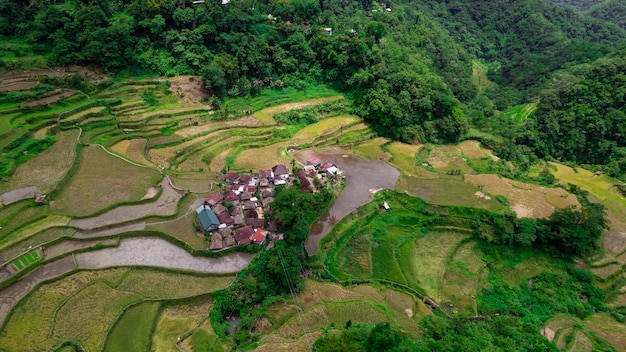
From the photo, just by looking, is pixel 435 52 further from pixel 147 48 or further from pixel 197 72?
pixel 147 48

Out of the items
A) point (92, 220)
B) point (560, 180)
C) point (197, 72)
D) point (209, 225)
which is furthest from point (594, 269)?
point (197, 72)

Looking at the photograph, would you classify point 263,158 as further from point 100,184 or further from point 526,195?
point 526,195

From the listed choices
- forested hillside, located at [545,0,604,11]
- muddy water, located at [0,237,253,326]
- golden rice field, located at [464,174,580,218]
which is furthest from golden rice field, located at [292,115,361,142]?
forested hillside, located at [545,0,604,11]

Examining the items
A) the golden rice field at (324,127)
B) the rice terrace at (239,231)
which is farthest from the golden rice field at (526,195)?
the golden rice field at (324,127)

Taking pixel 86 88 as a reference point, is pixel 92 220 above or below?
below

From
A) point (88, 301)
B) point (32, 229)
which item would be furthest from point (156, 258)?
point (32, 229)
